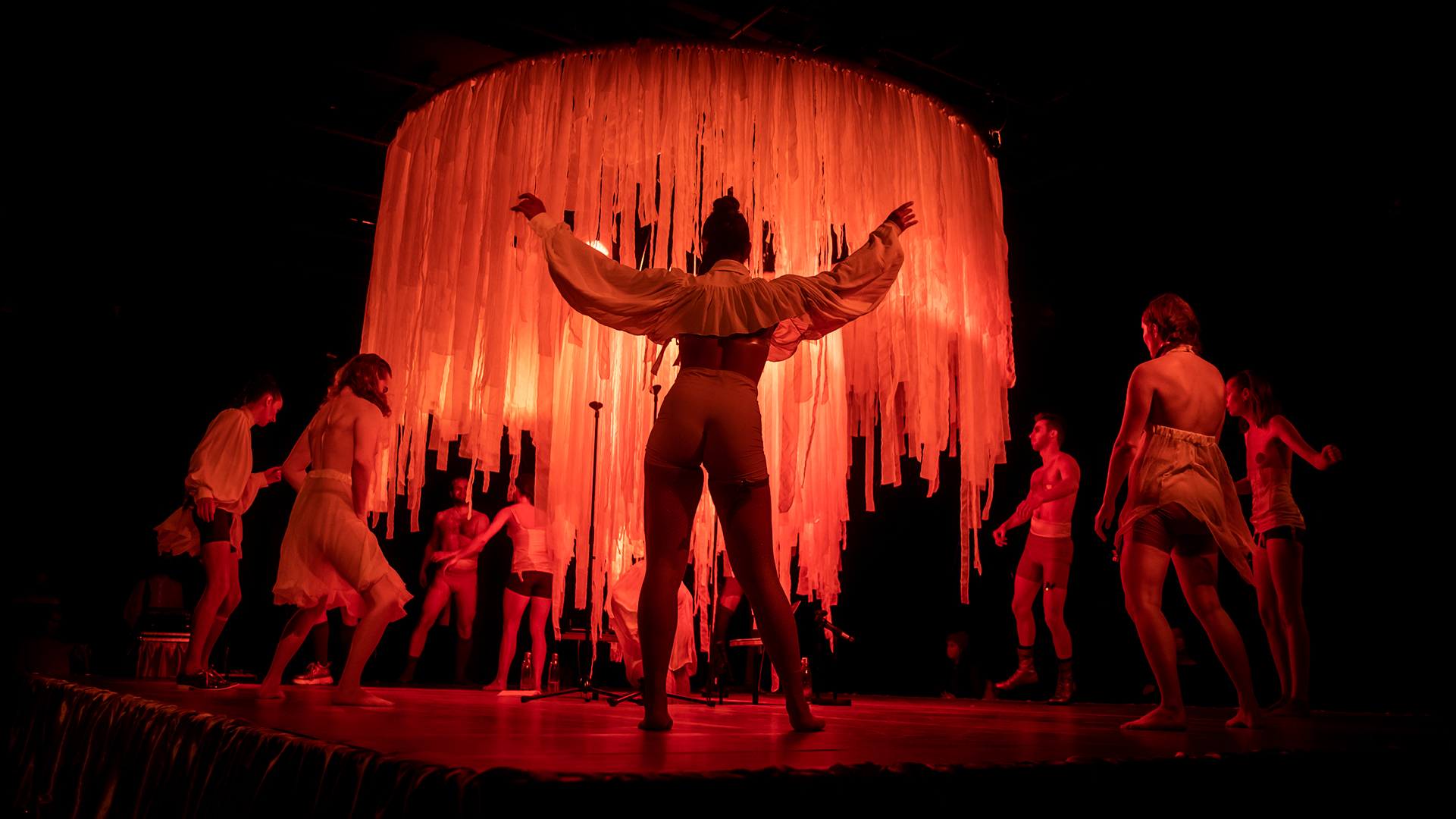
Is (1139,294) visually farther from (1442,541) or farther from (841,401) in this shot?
(841,401)

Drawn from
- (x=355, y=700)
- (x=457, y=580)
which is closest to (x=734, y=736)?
(x=355, y=700)

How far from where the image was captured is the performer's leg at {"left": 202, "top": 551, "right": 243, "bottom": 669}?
15.3 ft

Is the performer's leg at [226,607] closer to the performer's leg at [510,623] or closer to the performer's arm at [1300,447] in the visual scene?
the performer's leg at [510,623]

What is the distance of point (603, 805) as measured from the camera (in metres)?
1.33

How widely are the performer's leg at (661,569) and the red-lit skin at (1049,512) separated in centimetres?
350

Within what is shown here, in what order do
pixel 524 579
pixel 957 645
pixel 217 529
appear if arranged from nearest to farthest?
pixel 217 529
pixel 524 579
pixel 957 645

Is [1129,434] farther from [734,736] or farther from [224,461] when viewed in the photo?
[224,461]

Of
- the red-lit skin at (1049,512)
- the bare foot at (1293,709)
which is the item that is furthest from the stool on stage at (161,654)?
the bare foot at (1293,709)

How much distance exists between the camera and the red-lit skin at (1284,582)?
3.91 meters

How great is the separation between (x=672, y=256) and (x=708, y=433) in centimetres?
193

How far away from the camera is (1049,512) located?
568 centimetres

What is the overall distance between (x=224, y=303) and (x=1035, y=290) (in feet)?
23.1

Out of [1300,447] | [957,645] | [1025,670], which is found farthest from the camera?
[957,645]

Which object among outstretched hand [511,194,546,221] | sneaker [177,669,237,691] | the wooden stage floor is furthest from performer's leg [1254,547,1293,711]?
sneaker [177,669,237,691]
